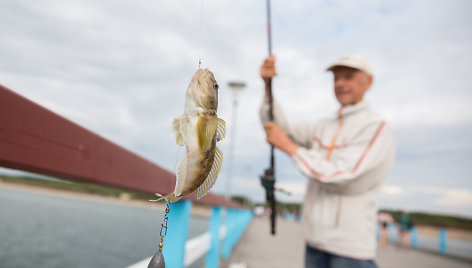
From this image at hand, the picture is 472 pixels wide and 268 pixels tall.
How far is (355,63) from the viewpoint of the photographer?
8.89 ft

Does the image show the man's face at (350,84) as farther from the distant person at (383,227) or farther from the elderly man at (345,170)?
the distant person at (383,227)

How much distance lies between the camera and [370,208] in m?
2.52

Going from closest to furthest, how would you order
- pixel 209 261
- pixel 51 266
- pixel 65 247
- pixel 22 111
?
pixel 22 111 < pixel 209 261 < pixel 51 266 < pixel 65 247

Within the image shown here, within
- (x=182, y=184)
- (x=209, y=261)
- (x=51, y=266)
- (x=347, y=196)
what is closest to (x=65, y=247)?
(x=51, y=266)

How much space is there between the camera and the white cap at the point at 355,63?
2699mm

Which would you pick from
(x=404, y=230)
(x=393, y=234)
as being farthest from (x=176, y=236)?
(x=393, y=234)

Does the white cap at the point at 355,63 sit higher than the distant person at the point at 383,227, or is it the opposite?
the white cap at the point at 355,63

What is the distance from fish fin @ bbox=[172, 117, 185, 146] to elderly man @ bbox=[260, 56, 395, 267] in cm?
194

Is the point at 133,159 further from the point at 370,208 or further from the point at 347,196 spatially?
the point at 370,208

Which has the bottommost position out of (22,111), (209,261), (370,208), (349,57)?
(209,261)

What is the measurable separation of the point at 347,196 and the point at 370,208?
0.21m

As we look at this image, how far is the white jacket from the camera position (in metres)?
2.43

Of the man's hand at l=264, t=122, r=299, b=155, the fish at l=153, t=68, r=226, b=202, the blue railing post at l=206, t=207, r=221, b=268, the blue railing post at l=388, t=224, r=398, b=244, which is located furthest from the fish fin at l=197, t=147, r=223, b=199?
the blue railing post at l=388, t=224, r=398, b=244

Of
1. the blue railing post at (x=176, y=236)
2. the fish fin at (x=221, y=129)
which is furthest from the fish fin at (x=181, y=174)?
the blue railing post at (x=176, y=236)
